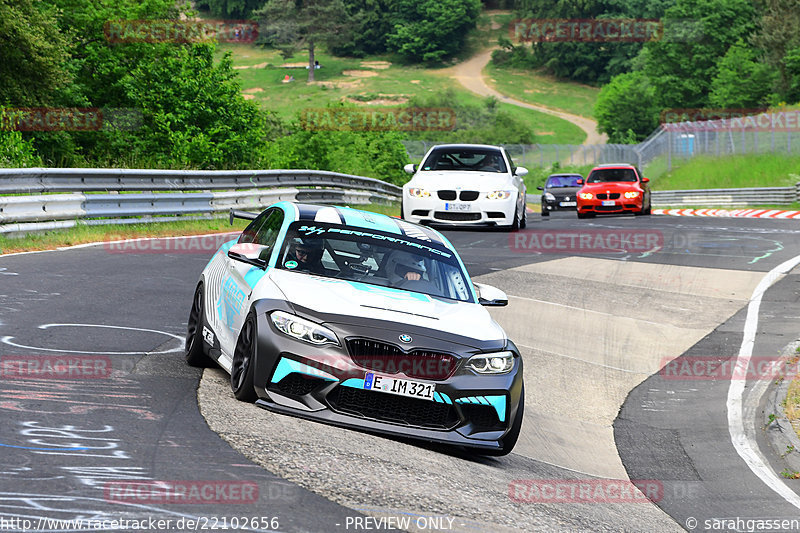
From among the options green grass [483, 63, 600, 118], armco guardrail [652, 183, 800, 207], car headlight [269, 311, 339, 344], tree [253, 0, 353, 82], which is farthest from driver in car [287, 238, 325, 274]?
tree [253, 0, 353, 82]

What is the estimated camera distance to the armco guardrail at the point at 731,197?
41.8 m

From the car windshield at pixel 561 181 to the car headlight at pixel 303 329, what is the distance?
107ft

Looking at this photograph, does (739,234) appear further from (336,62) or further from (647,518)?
(336,62)

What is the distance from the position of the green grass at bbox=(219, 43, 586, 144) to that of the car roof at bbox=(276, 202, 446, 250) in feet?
372

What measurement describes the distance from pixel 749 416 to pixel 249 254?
16.3ft

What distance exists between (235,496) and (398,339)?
186cm

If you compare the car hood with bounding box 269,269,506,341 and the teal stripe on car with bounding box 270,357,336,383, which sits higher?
the car hood with bounding box 269,269,506,341

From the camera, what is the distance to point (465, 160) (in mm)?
21641

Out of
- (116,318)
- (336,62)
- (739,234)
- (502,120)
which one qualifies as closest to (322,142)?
(739,234)

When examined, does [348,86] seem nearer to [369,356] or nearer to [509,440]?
[509,440]

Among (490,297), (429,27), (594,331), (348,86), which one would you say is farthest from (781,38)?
(490,297)

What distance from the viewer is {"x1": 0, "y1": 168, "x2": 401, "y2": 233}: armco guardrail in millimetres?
16422

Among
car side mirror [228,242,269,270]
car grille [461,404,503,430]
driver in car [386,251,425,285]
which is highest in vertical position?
car side mirror [228,242,269,270]

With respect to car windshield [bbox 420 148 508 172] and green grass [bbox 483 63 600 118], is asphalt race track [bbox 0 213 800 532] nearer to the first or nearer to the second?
car windshield [bbox 420 148 508 172]
